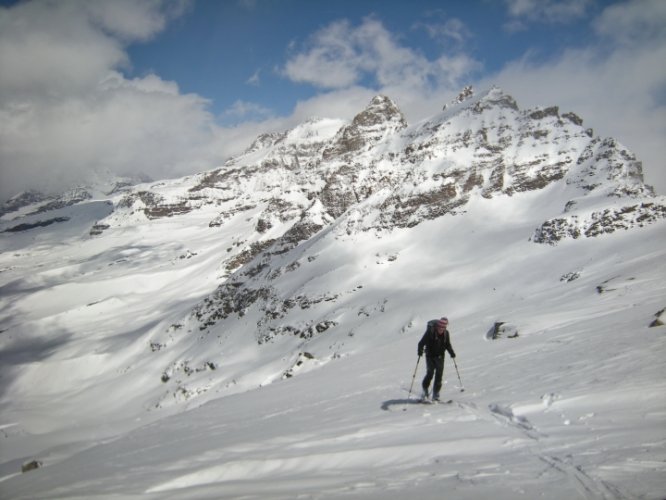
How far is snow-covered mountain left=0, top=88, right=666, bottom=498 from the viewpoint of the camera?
6.56 m

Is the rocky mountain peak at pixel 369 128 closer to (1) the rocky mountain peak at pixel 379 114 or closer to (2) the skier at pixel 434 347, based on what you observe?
(1) the rocky mountain peak at pixel 379 114

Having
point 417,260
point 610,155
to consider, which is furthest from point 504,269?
point 610,155

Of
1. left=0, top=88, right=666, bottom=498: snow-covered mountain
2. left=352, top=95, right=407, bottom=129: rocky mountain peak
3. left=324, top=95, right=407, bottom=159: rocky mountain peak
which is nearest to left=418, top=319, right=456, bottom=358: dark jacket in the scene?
left=0, top=88, right=666, bottom=498: snow-covered mountain

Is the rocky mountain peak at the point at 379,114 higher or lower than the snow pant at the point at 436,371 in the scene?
higher

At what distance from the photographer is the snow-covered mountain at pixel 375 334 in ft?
21.5

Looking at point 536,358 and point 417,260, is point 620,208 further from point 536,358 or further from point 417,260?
point 536,358

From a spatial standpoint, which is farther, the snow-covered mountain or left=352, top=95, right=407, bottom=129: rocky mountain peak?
left=352, top=95, right=407, bottom=129: rocky mountain peak

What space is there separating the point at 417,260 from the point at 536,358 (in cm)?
5842

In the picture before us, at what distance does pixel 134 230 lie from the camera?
195 m

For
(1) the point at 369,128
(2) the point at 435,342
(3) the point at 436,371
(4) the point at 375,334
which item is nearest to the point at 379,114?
(1) the point at 369,128

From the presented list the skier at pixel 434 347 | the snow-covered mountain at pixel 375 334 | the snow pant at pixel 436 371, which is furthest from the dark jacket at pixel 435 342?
the snow-covered mountain at pixel 375 334

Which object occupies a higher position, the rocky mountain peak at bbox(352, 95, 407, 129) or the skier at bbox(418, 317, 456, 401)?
the rocky mountain peak at bbox(352, 95, 407, 129)

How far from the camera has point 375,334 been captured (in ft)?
172

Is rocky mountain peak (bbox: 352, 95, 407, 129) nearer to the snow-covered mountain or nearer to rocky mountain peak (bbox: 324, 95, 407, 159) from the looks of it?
rocky mountain peak (bbox: 324, 95, 407, 159)
